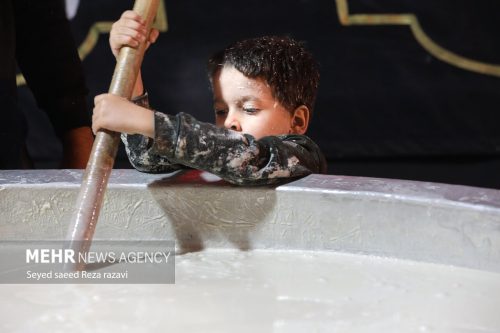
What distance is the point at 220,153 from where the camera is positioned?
4.44 ft

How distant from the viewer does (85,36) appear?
3051 mm

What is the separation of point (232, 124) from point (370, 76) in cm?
153

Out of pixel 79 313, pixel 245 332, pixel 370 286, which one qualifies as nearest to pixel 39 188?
pixel 79 313

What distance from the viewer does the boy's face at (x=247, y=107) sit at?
1.64 meters

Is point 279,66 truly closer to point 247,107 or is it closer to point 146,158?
point 247,107

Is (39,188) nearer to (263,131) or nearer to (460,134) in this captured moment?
(263,131)

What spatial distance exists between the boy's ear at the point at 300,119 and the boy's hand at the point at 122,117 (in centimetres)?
46

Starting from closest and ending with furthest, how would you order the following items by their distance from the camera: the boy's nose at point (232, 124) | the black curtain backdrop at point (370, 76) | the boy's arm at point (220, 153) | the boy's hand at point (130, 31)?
the boy's arm at point (220, 153), the boy's hand at point (130, 31), the boy's nose at point (232, 124), the black curtain backdrop at point (370, 76)

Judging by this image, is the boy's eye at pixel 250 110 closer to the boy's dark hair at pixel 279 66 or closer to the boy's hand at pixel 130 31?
the boy's dark hair at pixel 279 66

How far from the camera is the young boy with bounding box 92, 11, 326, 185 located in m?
1.35

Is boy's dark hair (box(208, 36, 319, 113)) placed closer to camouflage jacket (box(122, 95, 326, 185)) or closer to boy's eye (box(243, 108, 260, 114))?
boy's eye (box(243, 108, 260, 114))

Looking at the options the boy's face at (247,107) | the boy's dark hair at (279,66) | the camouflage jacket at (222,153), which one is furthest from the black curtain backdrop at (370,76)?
the camouflage jacket at (222,153)

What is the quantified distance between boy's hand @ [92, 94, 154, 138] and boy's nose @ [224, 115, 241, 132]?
0.29m

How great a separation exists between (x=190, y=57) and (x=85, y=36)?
36 cm
